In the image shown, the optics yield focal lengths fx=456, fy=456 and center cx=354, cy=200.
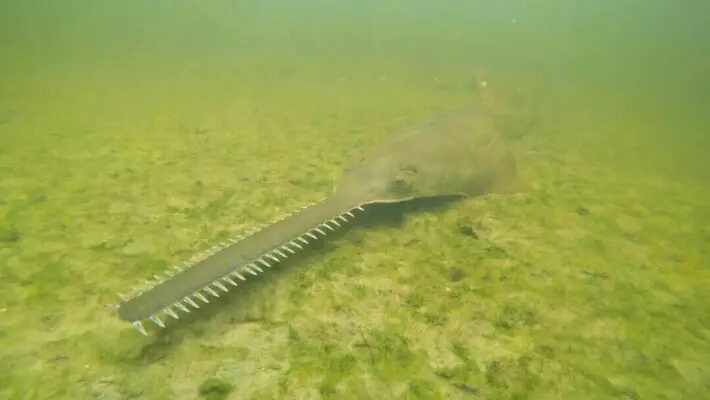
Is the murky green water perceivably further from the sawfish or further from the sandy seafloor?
the sawfish

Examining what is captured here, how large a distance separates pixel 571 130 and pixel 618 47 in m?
18.3

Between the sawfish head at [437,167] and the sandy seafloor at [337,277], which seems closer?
the sandy seafloor at [337,277]

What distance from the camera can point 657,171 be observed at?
5715mm

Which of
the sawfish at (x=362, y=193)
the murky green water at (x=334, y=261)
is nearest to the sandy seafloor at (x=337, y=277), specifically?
the murky green water at (x=334, y=261)

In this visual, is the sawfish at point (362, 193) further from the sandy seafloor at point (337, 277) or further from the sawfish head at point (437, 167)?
the sandy seafloor at point (337, 277)

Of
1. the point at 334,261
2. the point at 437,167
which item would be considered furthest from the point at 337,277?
the point at 437,167

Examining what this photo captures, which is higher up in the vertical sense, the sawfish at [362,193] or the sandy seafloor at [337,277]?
the sawfish at [362,193]

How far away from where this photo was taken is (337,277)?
2.91 meters

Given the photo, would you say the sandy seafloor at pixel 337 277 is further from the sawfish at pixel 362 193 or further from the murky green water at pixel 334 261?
the sawfish at pixel 362 193

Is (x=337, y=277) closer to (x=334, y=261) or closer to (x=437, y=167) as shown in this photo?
(x=334, y=261)

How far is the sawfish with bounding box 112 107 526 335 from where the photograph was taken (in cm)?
210

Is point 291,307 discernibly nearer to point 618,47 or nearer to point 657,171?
point 657,171

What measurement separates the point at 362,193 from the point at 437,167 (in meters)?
0.83

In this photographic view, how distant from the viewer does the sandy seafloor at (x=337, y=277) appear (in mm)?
2170
